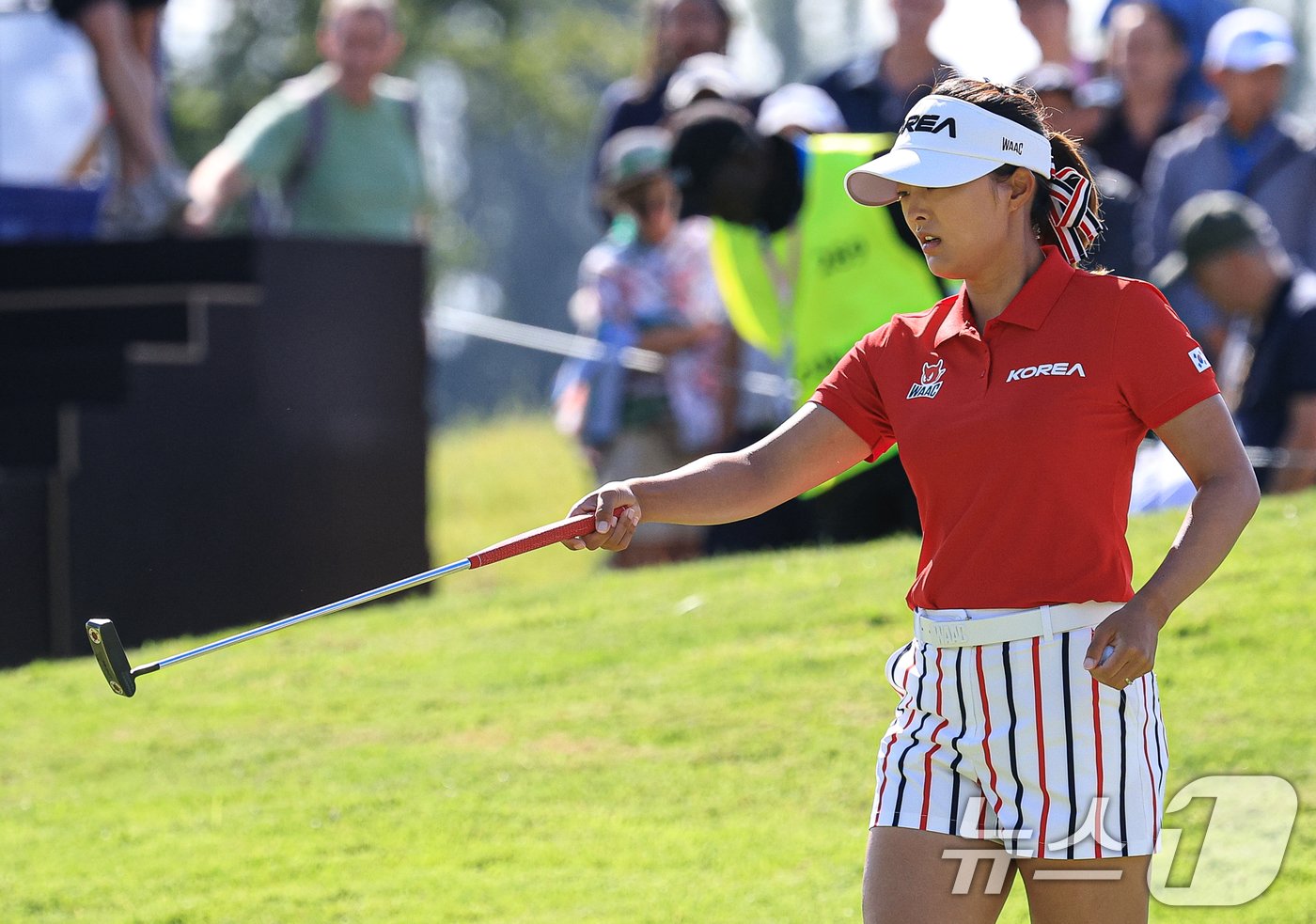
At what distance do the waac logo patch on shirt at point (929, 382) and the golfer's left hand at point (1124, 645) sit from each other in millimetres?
548

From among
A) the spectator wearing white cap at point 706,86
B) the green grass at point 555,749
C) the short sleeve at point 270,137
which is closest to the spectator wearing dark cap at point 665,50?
the spectator wearing white cap at point 706,86

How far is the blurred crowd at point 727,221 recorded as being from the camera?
8.21m

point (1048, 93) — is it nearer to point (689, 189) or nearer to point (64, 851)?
point (689, 189)

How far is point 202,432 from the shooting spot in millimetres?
9305

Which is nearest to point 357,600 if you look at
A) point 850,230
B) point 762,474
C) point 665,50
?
point 762,474

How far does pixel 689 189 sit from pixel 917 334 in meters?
3.69

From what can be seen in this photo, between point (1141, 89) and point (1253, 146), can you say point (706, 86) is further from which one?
point (1253, 146)

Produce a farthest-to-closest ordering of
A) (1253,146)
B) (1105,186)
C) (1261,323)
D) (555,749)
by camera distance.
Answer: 1. (1253,146)
2. (1105,186)
3. (1261,323)
4. (555,749)

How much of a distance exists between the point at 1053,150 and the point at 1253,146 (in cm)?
573

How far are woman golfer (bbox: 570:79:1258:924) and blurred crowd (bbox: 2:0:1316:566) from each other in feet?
12.3

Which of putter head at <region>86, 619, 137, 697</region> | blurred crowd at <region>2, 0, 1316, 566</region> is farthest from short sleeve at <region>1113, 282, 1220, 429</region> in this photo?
blurred crowd at <region>2, 0, 1316, 566</region>

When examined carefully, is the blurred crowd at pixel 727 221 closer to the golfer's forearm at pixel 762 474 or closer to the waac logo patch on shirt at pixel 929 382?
the golfer's forearm at pixel 762 474

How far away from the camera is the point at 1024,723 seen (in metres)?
3.45

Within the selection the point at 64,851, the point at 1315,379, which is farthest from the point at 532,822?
the point at 1315,379
